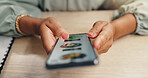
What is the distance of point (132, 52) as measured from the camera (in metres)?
0.36

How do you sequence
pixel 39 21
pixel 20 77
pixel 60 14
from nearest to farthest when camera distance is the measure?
pixel 20 77
pixel 39 21
pixel 60 14

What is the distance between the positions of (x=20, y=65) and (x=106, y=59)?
0.17 m

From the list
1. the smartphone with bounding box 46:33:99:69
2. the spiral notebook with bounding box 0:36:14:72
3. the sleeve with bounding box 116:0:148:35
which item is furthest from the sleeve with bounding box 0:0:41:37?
the sleeve with bounding box 116:0:148:35

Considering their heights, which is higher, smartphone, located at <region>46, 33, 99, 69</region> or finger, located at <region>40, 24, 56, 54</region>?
smartphone, located at <region>46, 33, 99, 69</region>

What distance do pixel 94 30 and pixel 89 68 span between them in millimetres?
78

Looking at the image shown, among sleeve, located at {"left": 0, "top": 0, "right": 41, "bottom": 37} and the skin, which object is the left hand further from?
sleeve, located at {"left": 0, "top": 0, "right": 41, "bottom": 37}

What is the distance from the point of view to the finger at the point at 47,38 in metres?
0.31

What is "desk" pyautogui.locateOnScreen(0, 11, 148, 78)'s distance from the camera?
31cm

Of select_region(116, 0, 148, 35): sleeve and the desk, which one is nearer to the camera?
the desk

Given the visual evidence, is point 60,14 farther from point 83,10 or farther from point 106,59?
point 106,59

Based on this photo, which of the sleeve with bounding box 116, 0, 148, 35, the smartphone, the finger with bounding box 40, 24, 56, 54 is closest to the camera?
the smartphone

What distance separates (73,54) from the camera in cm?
24

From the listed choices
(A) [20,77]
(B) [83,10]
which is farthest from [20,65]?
(B) [83,10]

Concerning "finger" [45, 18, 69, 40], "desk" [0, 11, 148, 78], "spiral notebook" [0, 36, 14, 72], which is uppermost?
"finger" [45, 18, 69, 40]
